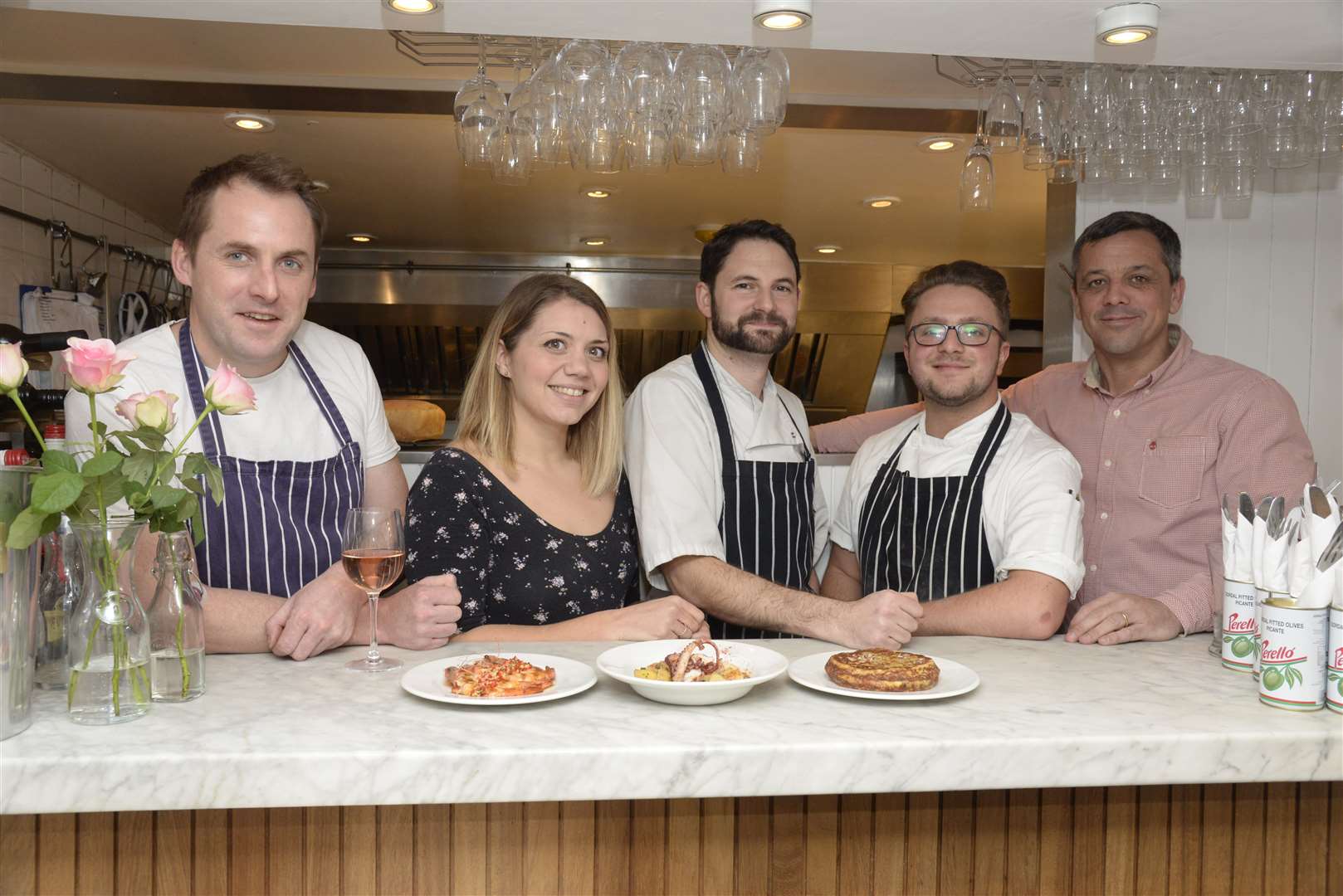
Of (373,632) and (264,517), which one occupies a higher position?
(264,517)

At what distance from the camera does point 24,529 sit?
3.72ft

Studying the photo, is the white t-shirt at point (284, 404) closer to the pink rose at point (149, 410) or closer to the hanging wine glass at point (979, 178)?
the pink rose at point (149, 410)

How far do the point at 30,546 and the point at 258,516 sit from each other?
67cm

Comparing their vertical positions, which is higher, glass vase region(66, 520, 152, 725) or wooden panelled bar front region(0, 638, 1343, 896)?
glass vase region(66, 520, 152, 725)

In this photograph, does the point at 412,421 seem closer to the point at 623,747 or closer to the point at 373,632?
the point at 373,632

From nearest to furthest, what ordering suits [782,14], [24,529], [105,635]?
[24,529] → [105,635] → [782,14]

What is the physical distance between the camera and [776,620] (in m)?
1.86

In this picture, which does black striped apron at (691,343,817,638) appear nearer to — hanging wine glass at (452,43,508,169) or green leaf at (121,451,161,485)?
hanging wine glass at (452,43,508,169)

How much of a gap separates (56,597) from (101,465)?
24 centimetres

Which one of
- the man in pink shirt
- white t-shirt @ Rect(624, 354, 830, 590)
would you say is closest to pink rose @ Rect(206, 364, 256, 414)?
white t-shirt @ Rect(624, 354, 830, 590)

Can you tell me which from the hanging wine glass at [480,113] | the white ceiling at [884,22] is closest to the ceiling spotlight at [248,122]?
the hanging wine glass at [480,113]

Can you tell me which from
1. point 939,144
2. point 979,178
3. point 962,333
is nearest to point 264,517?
point 962,333

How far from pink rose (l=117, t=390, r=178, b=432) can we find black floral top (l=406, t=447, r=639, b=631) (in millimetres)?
696

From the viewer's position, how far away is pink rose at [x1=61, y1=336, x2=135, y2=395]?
1.17 meters
